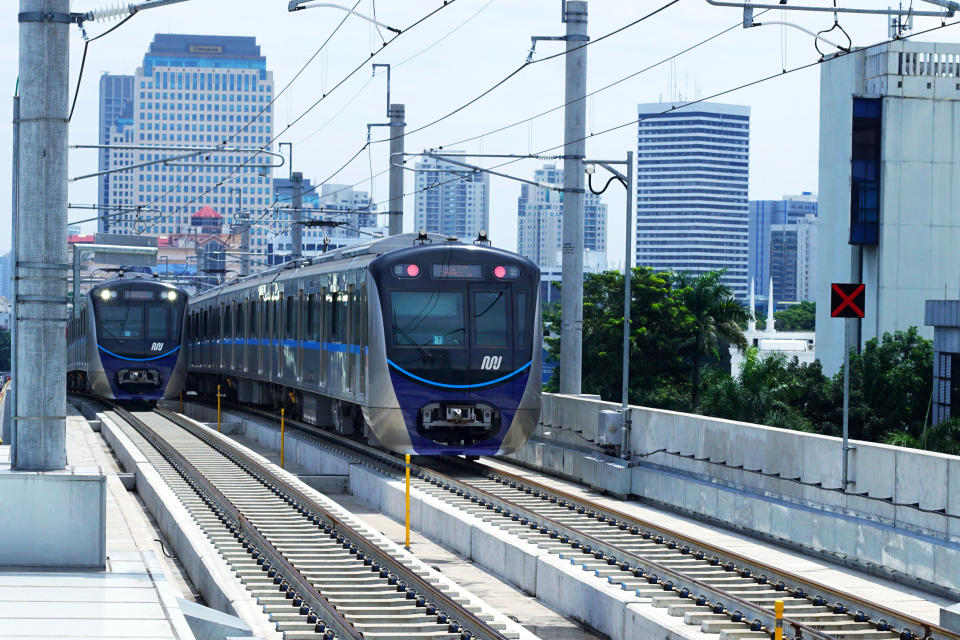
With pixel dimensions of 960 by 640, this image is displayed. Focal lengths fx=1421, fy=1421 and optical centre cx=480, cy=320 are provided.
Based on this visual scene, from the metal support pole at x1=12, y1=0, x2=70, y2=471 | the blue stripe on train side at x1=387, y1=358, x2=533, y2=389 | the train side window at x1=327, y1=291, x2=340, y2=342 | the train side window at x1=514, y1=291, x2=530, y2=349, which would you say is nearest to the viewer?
the metal support pole at x1=12, y1=0, x2=70, y2=471

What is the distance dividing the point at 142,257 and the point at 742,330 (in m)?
46.3

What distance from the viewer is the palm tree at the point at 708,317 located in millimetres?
69188

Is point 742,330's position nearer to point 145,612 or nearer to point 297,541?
point 297,541

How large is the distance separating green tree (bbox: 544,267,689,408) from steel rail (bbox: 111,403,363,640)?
42296mm

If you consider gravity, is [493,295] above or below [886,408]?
above

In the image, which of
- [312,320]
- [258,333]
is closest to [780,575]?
[312,320]

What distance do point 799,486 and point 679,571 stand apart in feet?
10.4

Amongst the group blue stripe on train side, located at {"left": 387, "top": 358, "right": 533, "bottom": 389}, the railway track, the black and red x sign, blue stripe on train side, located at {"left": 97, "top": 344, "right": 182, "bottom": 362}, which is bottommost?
the railway track

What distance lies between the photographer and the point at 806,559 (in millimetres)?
15016

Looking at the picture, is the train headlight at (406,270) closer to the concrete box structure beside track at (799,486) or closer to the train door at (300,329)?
the concrete box structure beside track at (799,486)

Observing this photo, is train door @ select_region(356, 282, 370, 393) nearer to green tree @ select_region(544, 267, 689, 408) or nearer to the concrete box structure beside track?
the concrete box structure beside track

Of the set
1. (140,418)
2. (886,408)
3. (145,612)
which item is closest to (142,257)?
(140,418)

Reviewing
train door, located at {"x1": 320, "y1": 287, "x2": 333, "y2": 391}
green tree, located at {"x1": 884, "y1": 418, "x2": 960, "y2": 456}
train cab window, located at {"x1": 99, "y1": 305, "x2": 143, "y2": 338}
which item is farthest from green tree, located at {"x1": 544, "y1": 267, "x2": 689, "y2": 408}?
train door, located at {"x1": 320, "y1": 287, "x2": 333, "y2": 391}

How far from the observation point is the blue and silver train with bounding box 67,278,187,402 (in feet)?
120
